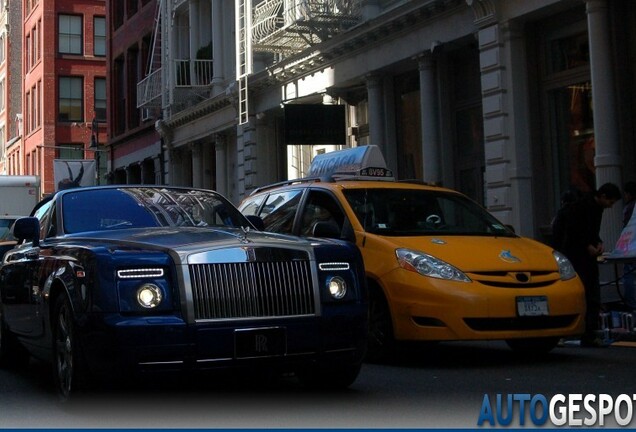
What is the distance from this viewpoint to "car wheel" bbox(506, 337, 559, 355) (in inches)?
373

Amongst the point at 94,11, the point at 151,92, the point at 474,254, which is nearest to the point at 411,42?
the point at 474,254

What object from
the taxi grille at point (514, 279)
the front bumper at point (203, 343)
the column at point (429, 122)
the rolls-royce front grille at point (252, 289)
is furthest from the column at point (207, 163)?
the front bumper at point (203, 343)

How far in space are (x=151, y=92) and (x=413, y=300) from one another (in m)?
28.4

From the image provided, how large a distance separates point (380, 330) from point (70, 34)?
185 ft

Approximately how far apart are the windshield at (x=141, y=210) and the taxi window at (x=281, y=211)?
6.74ft

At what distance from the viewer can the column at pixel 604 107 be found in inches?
620

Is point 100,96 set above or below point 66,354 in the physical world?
above

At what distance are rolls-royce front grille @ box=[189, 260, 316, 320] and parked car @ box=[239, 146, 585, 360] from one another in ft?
5.82

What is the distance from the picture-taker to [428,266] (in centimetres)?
880

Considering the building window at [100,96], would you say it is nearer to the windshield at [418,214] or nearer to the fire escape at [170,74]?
the fire escape at [170,74]

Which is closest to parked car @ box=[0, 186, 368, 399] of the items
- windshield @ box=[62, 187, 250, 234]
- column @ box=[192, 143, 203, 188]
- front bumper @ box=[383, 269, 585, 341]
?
windshield @ box=[62, 187, 250, 234]

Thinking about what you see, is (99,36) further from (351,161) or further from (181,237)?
(181,237)

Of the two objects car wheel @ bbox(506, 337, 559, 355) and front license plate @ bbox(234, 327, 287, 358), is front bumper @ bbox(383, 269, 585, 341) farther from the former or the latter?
front license plate @ bbox(234, 327, 287, 358)

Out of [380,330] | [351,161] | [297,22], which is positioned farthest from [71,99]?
[380,330]
